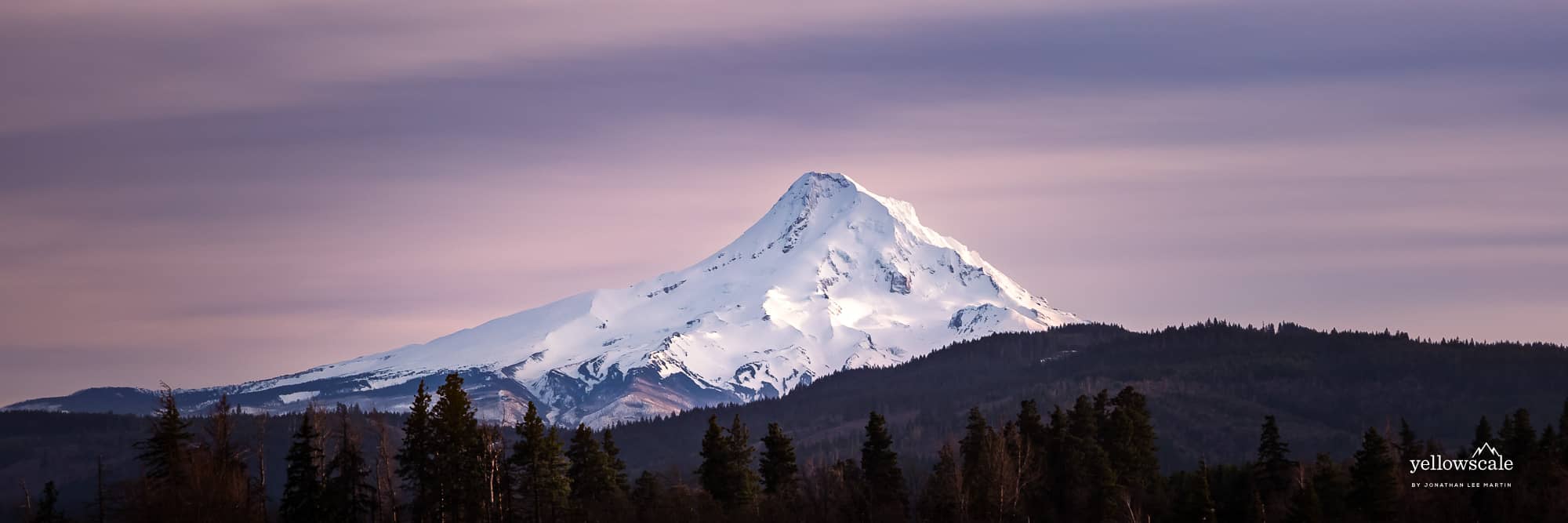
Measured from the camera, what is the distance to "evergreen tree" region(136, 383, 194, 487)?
114250 millimetres

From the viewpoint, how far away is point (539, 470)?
125875mm

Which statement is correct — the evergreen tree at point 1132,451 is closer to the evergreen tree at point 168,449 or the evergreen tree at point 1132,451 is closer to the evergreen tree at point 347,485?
the evergreen tree at point 347,485

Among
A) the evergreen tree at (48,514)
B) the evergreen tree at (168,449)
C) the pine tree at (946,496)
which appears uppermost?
the evergreen tree at (168,449)

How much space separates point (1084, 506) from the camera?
13525cm

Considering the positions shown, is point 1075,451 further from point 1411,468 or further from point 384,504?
point 384,504

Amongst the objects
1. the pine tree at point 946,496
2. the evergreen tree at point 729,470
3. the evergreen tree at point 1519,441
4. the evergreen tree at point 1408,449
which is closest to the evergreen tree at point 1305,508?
the pine tree at point 946,496

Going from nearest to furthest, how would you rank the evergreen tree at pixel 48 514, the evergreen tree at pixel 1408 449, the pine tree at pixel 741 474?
the evergreen tree at pixel 48 514, the pine tree at pixel 741 474, the evergreen tree at pixel 1408 449

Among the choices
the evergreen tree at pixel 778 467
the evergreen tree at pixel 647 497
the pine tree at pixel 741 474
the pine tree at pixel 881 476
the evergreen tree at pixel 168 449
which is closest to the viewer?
the evergreen tree at pixel 168 449

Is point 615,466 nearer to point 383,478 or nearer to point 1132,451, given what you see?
point 383,478

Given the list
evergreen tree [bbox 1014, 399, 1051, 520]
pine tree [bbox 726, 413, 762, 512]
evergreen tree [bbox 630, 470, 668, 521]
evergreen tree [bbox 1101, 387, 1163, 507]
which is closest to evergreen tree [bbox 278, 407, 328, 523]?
evergreen tree [bbox 630, 470, 668, 521]

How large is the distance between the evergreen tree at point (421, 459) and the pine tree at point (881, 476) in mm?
31601

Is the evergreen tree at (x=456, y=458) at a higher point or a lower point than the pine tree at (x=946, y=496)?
higher

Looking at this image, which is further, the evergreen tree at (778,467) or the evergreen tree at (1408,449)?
the evergreen tree at (1408,449)

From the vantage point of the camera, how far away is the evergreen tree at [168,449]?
11425 cm
